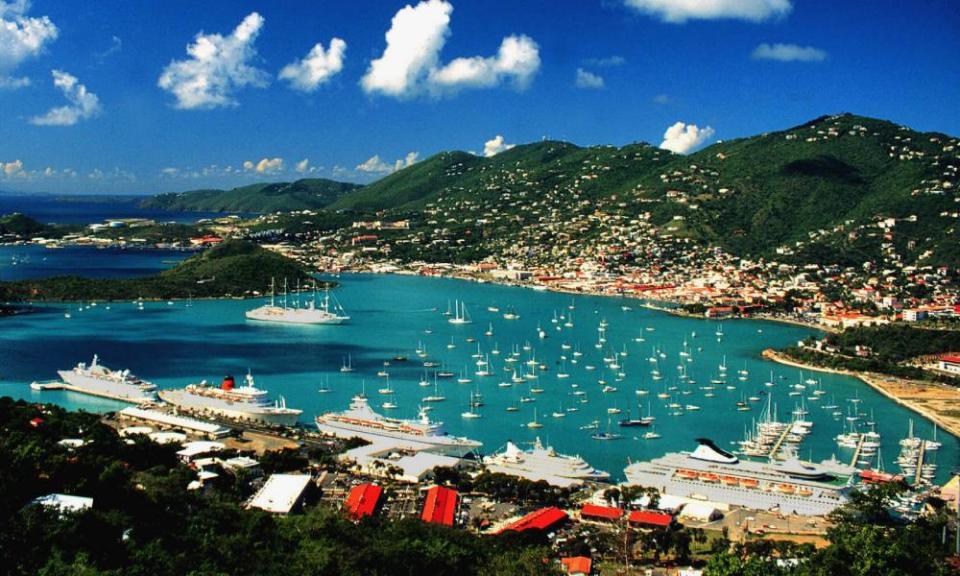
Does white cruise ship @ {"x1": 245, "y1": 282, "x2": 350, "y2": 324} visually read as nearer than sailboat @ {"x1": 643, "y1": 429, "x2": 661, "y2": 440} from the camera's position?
No

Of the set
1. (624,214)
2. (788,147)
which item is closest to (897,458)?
(624,214)

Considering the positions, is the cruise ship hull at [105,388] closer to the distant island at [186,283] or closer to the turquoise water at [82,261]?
the distant island at [186,283]

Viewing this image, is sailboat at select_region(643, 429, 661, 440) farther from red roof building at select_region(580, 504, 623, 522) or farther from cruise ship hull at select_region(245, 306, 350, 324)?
cruise ship hull at select_region(245, 306, 350, 324)

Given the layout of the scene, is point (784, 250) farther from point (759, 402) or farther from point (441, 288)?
point (759, 402)

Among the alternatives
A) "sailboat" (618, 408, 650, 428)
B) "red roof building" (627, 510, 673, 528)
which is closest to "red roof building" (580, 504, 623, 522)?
"red roof building" (627, 510, 673, 528)

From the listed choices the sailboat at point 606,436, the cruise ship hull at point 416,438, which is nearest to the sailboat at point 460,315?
the sailboat at point 606,436
